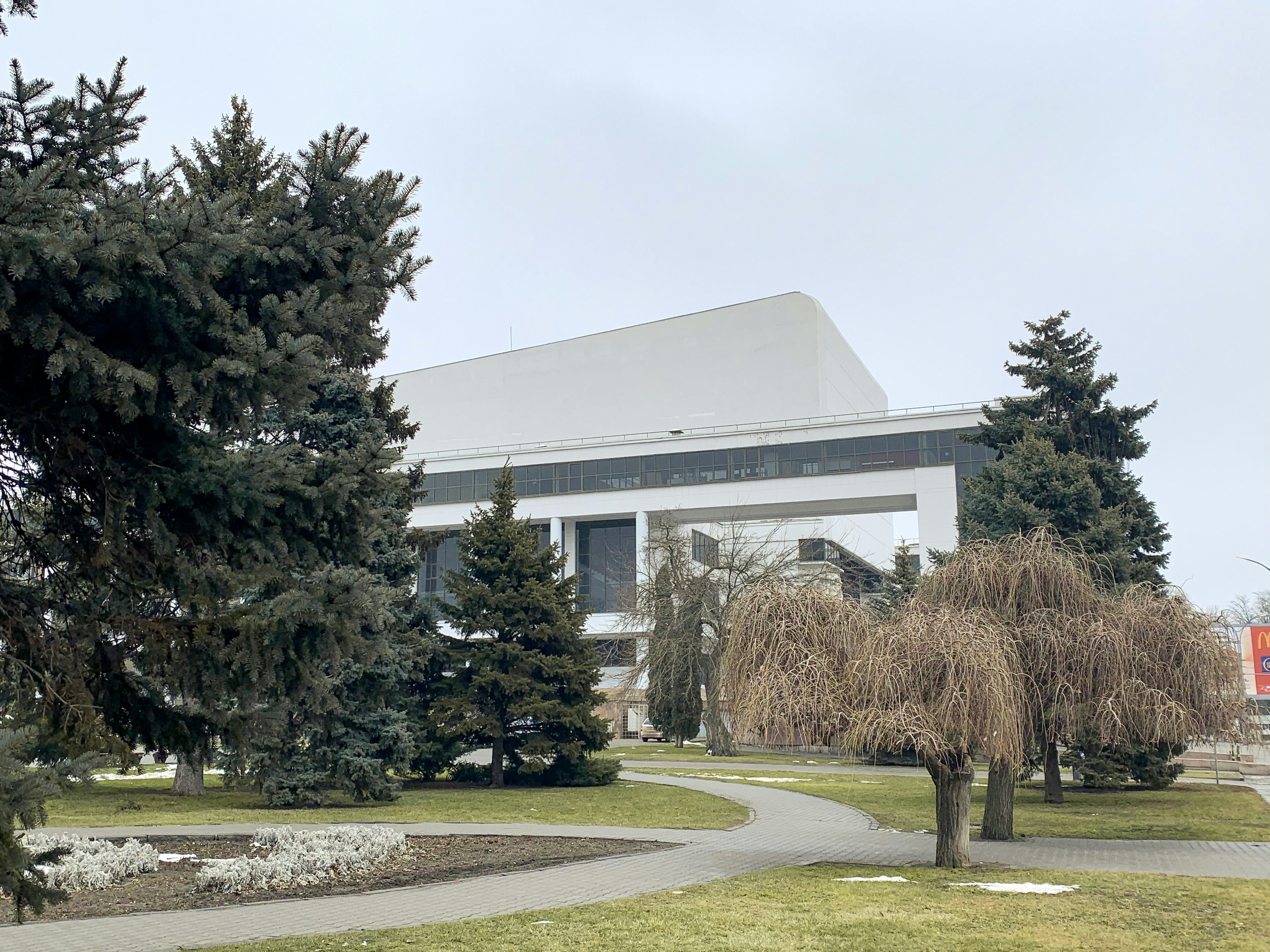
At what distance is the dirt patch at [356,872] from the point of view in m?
10.6

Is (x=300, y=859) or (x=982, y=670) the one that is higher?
(x=982, y=670)

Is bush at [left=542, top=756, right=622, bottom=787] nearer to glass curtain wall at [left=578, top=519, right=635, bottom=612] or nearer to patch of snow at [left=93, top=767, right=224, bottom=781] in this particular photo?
patch of snow at [left=93, top=767, right=224, bottom=781]

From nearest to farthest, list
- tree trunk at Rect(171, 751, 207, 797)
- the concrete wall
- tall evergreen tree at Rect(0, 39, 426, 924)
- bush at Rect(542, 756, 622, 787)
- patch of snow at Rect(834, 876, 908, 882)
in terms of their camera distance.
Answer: tall evergreen tree at Rect(0, 39, 426, 924)
patch of snow at Rect(834, 876, 908, 882)
tree trunk at Rect(171, 751, 207, 797)
bush at Rect(542, 756, 622, 787)
the concrete wall

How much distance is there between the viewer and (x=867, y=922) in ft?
30.3

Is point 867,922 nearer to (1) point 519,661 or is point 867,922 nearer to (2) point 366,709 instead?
(2) point 366,709

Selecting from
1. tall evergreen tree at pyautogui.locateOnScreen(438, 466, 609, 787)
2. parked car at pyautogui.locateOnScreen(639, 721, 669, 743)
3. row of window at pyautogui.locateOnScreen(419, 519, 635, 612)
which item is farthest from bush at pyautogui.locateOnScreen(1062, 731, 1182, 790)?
row of window at pyautogui.locateOnScreen(419, 519, 635, 612)

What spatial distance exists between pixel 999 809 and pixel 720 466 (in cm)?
4229

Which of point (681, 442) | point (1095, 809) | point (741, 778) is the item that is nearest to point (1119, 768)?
point (1095, 809)

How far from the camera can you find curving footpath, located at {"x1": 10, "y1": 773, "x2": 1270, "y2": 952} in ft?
30.0

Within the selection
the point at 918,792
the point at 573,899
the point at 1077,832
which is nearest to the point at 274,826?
the point at 573,899

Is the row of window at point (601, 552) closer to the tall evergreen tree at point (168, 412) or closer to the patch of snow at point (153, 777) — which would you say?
the patch of snow at point (153, 777)

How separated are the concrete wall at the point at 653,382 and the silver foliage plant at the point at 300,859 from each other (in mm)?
49342

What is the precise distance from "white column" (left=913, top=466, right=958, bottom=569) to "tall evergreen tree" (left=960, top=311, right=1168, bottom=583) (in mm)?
24374

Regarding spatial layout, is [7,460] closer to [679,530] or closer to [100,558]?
[100,558]
